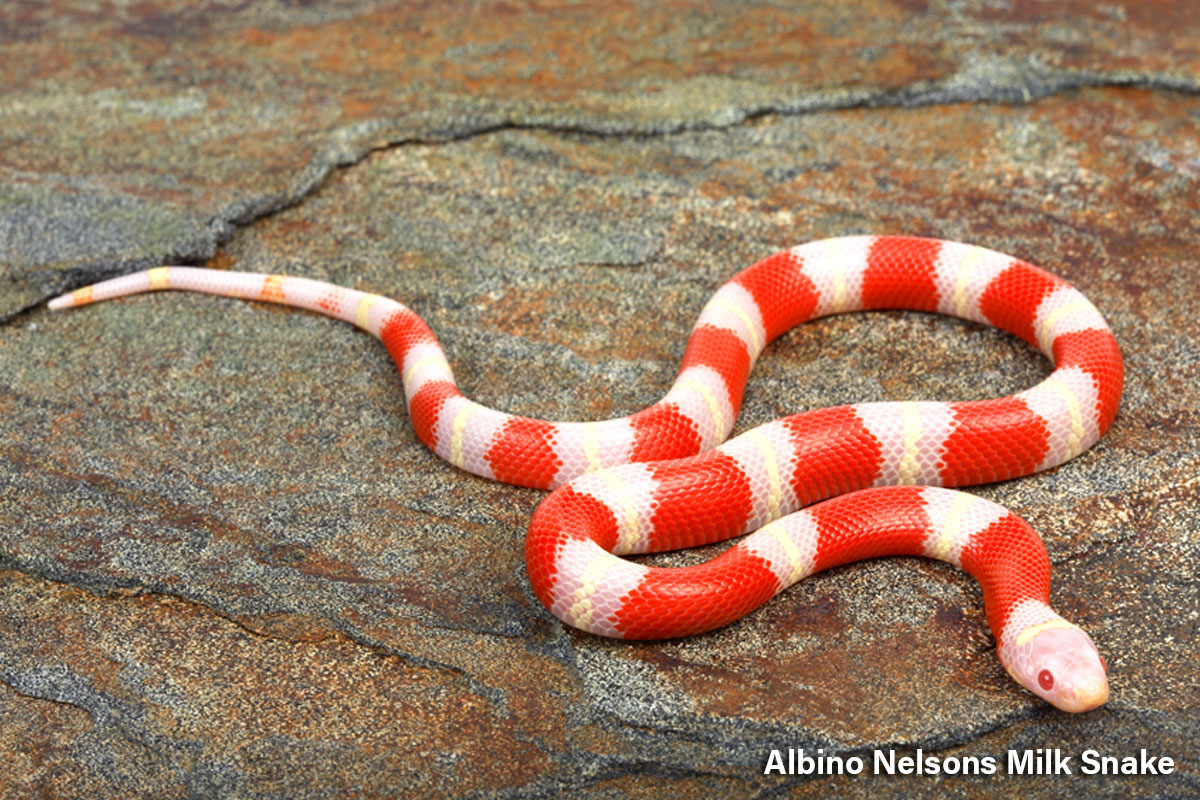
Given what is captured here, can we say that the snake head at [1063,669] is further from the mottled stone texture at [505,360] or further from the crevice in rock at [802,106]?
the crevice in rock at [802,106]

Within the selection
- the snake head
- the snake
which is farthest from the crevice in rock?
the snake head

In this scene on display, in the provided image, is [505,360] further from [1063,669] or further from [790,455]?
[1063,669]

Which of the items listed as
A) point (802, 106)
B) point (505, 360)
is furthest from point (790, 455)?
point (802, 106)

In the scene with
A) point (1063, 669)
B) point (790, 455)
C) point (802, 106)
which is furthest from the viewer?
point (802, 106)

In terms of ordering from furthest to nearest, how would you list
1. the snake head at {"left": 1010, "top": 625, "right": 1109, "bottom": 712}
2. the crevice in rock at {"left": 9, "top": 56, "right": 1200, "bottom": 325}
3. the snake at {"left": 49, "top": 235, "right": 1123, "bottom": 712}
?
the crevice in rock at {"left": 9, "top": 56, "right": 1200, "bottom": 325}, the snake at {"left": 49, "top": 235, "right": 1123, "bottom": 712}, the snake head at {"left": 1010, "top": 625, "right": 1109, "bottom": 712}

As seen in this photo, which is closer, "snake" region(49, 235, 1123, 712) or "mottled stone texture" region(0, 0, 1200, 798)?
"mottled stone texture" region(0, 0, 1200, 798)

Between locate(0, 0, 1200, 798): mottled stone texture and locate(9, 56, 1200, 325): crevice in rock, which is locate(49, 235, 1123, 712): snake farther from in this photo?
locate(9, 56, 1200, 325): crevice in rock

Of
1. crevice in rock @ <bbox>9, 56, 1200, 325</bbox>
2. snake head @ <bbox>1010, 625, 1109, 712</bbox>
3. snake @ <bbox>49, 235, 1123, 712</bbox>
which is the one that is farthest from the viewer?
crevice in rock @ <bbox>9, 56, 1200, 325</bbox>
